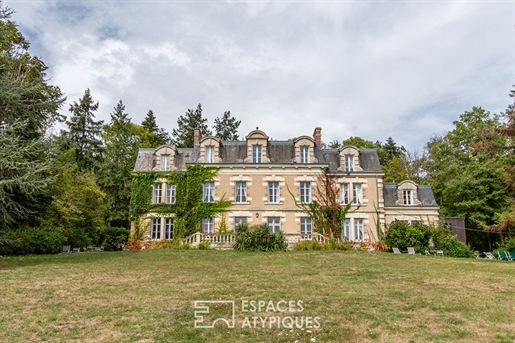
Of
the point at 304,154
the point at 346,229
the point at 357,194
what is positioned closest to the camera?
the point at 346,229

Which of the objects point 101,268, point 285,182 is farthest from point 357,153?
point 101,268

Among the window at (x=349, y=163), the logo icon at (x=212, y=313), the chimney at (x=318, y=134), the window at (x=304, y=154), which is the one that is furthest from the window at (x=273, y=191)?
the logo icon at (x=212, y=313)

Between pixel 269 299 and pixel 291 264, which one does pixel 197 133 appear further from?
pixel 269 299

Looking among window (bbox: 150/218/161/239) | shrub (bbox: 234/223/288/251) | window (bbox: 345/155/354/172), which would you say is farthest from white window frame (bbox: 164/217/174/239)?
window (bbox: 345/155/354/172)

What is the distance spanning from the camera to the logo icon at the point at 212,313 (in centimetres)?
639

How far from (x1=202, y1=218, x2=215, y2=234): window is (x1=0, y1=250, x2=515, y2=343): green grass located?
1278cm

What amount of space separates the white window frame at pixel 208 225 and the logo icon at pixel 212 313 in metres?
18.3

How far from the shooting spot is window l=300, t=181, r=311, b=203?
86.1 ft

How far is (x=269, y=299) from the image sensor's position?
7922mm

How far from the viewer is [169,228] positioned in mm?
26328

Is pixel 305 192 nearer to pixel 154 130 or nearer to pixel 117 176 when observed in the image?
pixel 117 176

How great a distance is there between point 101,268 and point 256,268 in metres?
5.23

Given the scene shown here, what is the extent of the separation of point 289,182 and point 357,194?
5.02m

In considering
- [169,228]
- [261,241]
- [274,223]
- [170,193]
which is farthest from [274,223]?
[170,193]
